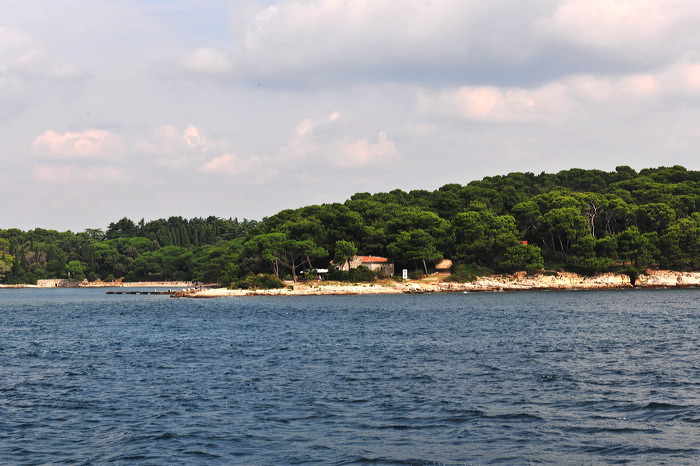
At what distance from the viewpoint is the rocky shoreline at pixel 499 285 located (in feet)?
350

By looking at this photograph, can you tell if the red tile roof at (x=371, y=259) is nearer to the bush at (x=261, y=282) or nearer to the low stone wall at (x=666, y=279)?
the bush at (x=261, y=282)

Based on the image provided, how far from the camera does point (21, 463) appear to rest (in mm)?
16500

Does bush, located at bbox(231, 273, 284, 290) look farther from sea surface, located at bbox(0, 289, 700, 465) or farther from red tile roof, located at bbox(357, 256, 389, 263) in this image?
sea surface, located at bbox(0, 289, 700, 465)

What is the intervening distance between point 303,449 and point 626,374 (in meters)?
16.2

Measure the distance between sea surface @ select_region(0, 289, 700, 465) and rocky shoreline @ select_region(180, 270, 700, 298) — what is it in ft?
192

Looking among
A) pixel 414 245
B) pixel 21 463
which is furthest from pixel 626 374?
pixel 414 245

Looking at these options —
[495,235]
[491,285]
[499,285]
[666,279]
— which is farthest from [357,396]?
[666,279]

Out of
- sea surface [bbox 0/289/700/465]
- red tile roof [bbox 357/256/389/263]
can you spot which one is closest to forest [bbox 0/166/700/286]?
red tile roof [bbox 357/256/389/263]

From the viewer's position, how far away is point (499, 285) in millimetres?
111625

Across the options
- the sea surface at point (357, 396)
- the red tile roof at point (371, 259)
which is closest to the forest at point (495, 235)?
the red tile roof at point (371, 259)

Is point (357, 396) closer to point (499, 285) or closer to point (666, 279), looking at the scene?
point (499, 285)

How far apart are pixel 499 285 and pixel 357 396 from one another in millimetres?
91474

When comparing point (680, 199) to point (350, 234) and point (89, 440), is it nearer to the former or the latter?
point (350, 234)

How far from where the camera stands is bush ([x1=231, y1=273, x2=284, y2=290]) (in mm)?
111375
